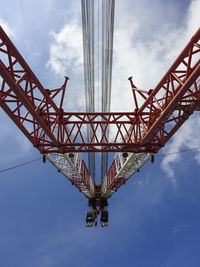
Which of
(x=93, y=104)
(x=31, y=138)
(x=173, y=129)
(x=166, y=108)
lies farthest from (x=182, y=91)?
(x=31, y=138)

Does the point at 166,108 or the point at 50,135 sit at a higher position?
the point at 166,108

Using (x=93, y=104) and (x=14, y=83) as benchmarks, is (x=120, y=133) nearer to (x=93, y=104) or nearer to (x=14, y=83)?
(x=93, y=104)

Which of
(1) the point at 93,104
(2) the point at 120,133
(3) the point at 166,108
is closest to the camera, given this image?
(3) the point at 166,108

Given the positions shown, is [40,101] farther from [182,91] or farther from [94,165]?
[94,165]

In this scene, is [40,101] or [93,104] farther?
[93,104]

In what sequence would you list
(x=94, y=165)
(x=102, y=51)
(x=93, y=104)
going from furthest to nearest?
(x=94, y=165)
(x=93, y=104)
(x=102, y=51)

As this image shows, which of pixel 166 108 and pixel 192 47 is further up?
pixel 192 47

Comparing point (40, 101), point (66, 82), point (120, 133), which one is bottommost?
point (120, 133)

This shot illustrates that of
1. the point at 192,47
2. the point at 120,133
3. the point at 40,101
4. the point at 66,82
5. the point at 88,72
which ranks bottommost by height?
the point at 120,133

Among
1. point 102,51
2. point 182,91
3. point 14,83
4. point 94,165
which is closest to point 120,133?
point 182,91
